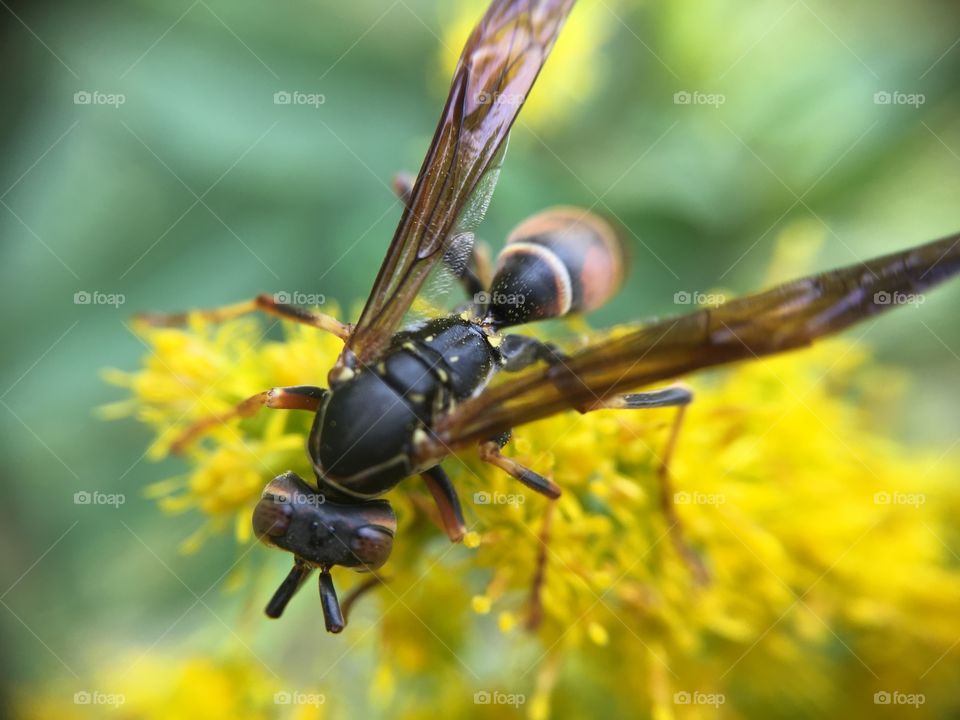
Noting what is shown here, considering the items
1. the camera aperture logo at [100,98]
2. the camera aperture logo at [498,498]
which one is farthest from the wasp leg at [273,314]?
the camera aperture logo at [100,98]

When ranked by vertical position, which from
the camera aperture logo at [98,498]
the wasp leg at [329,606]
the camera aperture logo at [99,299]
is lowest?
the camera aperture logo at [98,498]

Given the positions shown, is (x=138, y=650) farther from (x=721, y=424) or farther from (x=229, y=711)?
(x=721, y=424)

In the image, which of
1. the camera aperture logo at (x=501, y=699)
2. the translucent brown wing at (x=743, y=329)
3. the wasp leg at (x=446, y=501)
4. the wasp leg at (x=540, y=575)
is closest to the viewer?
the translucent brown wing at (x=743, y=329)

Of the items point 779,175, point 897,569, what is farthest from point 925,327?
point 897,569

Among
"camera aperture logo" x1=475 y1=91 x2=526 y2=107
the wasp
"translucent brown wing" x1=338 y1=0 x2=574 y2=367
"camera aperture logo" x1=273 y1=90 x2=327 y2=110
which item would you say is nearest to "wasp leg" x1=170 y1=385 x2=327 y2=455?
the wasp

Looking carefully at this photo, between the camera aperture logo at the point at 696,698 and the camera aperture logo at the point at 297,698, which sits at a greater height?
the camera aperture logo at the point at 696,698

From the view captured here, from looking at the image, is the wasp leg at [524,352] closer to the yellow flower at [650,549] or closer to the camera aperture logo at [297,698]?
the yellow flower at [650,549]

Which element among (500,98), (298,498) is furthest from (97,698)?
(500,98)
